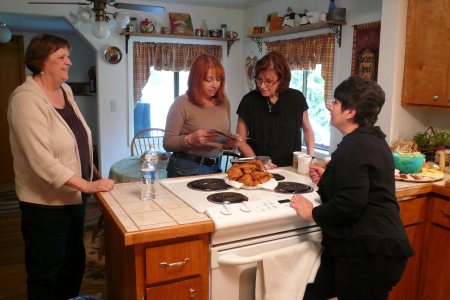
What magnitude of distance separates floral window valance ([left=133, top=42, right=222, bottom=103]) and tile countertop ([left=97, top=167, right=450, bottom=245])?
3272 mm

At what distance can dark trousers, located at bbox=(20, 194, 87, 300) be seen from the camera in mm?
1810

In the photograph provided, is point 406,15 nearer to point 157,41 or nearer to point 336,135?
point 336,135

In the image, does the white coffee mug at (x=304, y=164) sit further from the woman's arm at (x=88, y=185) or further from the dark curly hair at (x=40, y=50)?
the dark curly hair at (x=40, y=50)

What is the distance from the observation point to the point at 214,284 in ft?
4.92

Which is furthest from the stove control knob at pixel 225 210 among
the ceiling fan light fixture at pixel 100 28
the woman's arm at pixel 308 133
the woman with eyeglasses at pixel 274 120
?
the ceiling fan light fixture at pixel 100 28

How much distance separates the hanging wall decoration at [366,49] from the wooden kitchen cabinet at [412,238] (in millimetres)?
1563

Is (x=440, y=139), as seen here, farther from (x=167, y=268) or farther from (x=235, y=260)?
(x=167, y=268)

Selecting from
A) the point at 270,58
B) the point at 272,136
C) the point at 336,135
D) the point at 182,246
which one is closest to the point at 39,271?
the point at 182,246

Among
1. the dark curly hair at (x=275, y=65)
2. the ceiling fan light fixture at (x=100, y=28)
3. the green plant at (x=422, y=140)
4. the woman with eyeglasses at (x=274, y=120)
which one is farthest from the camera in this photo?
the ceiling fan light fixture at (x=100, y=28)

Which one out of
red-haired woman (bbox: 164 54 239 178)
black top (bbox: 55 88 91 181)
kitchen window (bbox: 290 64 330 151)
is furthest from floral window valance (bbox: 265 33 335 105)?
black top (bbox: 55 88 91 181)

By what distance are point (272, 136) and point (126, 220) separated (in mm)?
1243

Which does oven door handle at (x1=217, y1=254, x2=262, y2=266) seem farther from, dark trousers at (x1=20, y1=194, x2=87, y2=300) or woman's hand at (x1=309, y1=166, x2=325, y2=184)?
dark trousers at (x1=20, y1=194, x2=87, y2=300)

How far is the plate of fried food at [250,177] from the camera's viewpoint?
1807mm

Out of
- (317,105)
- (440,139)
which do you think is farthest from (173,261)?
(317,105)
